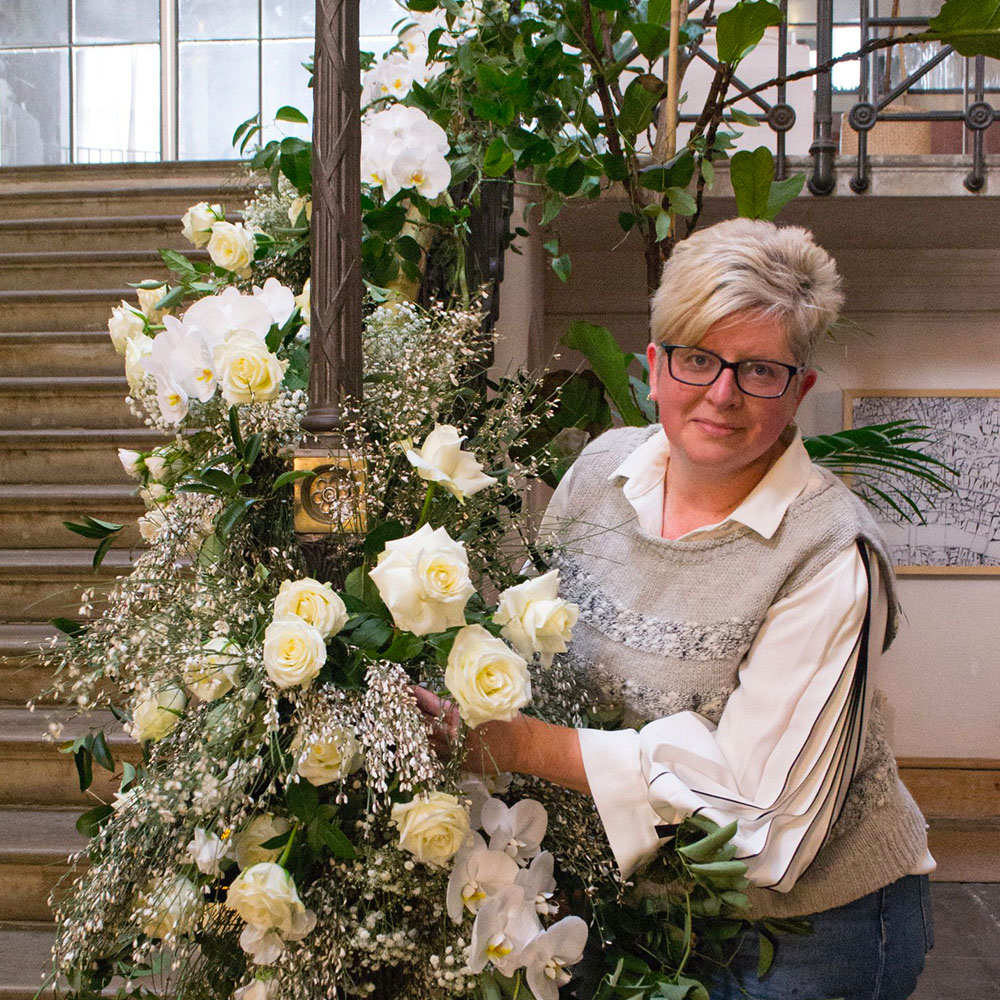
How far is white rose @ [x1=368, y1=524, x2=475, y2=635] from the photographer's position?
91 cm

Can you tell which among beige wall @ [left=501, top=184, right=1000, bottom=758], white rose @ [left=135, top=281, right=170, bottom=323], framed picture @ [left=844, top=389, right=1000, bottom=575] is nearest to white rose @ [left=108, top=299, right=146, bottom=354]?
white rose @ [left=135, top=281, right=170, bottom=323]

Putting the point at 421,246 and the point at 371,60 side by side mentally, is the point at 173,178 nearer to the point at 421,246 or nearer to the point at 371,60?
the point at 371,60

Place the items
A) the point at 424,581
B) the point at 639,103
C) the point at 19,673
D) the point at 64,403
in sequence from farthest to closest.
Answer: the point at 64,403 → the point at 19,673 → the point at 639,103 → the point at 424,581

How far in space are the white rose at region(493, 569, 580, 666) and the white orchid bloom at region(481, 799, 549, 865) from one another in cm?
17

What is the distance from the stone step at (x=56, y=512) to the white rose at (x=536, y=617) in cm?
213

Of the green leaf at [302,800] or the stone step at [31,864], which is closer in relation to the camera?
the green leaf at [302,800]

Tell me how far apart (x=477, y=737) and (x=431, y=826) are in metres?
0.12

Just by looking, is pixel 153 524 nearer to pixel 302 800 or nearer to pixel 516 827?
pixel 302 800

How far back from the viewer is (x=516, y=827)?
1065 mm

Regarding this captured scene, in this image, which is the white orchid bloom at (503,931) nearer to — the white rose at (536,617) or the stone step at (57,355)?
the white rose at (536,617)

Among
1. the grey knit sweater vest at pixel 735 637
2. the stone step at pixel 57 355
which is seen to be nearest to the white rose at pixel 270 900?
the grey knit sweater vest at pixel 735 637

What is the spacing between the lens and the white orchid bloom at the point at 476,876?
100 cm

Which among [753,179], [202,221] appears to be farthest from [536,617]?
[753,179]

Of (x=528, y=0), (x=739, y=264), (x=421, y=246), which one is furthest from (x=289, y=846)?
(x=528, y=0)
